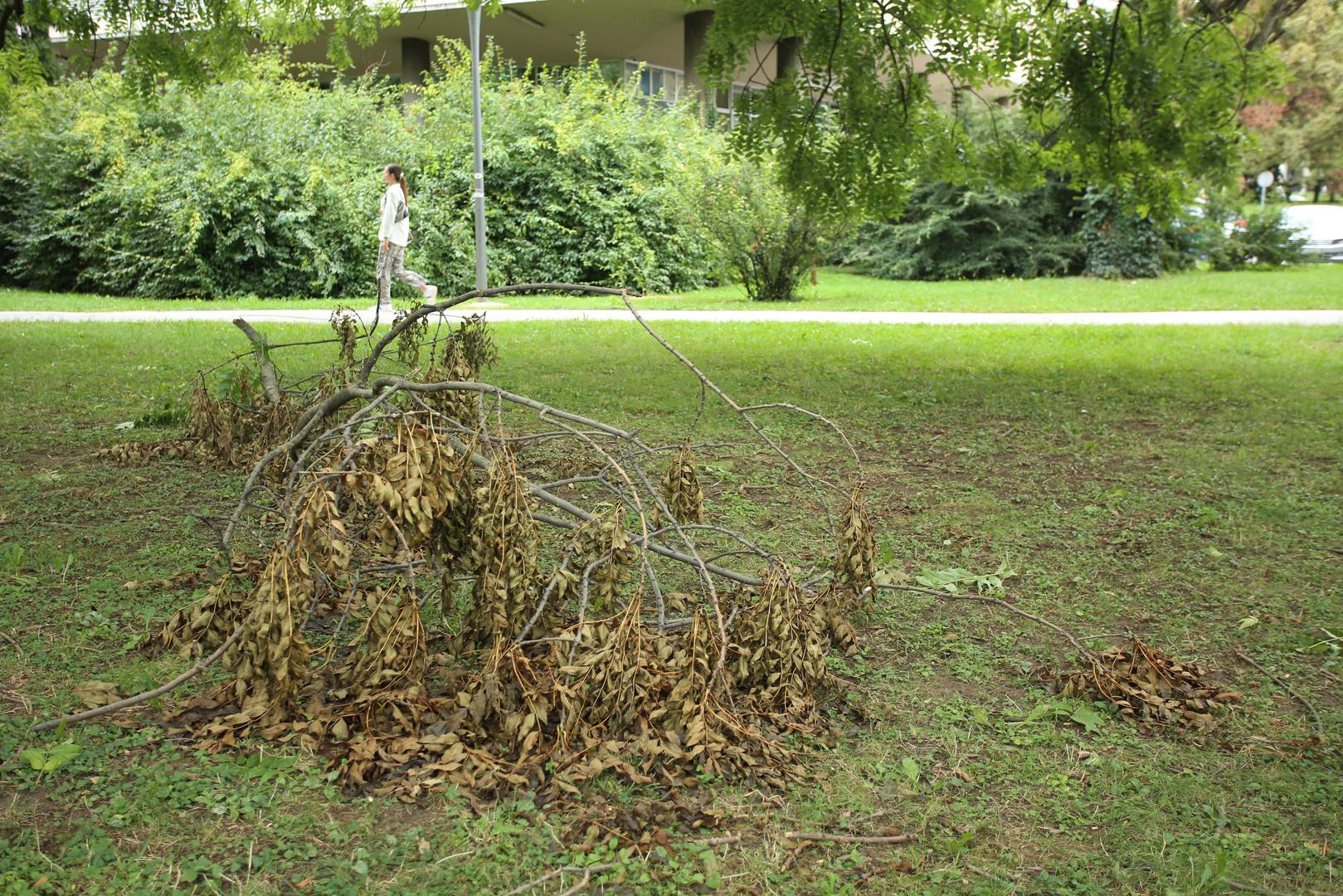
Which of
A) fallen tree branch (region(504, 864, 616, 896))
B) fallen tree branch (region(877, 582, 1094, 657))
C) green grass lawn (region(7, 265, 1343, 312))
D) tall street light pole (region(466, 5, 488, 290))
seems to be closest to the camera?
fallen tree branch (region(504, 864, 616, 896))

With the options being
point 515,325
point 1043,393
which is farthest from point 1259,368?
point 515,325

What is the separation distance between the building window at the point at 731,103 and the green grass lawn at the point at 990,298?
10.6 ft

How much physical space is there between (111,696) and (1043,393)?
7.70 meters

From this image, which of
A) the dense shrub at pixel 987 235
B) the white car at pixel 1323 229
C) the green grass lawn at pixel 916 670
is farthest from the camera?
the white car at pixel 1323 229

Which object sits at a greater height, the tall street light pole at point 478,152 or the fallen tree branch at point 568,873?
the tall street light pole at point 478,152

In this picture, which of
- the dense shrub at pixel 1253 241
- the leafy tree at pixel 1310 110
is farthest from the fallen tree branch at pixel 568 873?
the leafy tree at pixel 1310 110

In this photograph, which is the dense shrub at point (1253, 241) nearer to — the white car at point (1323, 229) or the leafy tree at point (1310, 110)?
the white car at point (1323, 229)

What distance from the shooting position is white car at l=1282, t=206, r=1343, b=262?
100ft

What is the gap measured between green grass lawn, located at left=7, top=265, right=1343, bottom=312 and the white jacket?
392 centimetres

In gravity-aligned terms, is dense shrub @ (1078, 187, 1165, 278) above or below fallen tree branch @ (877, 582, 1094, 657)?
above

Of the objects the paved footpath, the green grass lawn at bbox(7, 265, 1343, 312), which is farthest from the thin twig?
the green grass lawn at bbox(7, 265, 1343, 312)

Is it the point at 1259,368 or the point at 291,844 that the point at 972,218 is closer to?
the point at 1259,368

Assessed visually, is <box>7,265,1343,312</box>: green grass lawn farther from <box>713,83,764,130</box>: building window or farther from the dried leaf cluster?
the dried leaf cluster

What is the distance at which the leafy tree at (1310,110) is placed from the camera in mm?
36438
